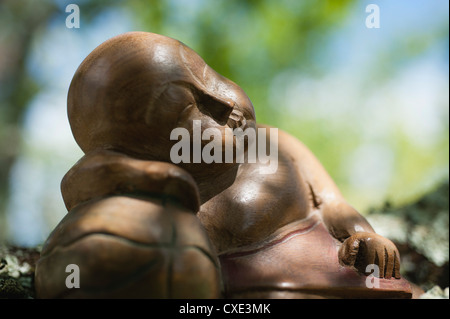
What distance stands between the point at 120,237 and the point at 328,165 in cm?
587

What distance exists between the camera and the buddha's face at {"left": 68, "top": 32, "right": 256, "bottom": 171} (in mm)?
1512

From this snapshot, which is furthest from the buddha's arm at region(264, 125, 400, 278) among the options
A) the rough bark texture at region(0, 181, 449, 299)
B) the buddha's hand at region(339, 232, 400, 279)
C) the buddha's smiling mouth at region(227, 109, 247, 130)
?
the rough bark texture at region(0, 181, 449, 299)

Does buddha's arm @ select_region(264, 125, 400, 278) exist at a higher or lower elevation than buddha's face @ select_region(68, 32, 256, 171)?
lower

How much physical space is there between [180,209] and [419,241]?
1965mm

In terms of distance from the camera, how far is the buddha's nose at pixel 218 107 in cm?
160

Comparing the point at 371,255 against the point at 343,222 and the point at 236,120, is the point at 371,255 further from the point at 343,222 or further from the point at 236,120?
the point at 236,120

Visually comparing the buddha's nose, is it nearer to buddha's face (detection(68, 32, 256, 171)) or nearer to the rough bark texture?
buddha's face (detection(68, 32, 256, 171))

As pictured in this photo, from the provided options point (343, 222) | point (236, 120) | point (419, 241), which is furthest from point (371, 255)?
point (419, 241)

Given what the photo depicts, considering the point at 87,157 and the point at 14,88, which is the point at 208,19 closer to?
the point at 14,88

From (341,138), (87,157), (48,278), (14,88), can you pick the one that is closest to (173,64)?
(87,157)

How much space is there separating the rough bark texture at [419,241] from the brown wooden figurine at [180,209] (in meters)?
0.79

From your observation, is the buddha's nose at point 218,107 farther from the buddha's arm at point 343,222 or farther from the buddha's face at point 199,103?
the buddha's arm at point 343,222

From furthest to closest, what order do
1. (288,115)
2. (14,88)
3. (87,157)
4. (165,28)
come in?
(288,115) < (165,28) < (14,88) < (87,157)
